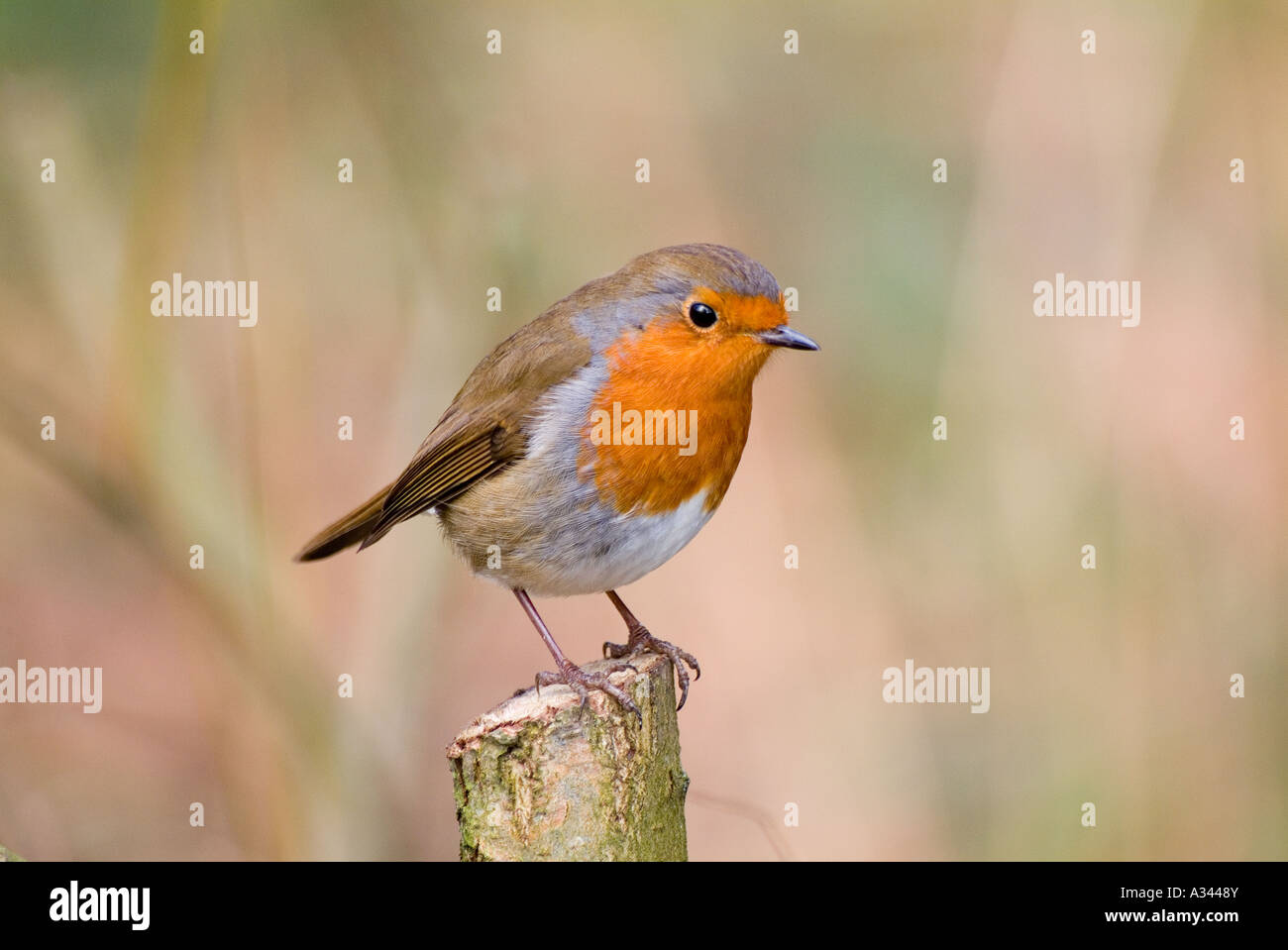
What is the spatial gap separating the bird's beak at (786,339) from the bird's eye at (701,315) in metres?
0.13

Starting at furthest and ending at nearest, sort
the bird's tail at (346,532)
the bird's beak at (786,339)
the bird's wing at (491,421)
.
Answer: the bird's tail at (346,532), the bird's wing at (491,421), the bird's beak at (786,339)

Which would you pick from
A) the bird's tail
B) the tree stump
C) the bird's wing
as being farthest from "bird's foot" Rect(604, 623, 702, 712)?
the tree stump

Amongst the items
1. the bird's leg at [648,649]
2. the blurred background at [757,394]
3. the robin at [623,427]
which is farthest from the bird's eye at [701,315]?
the blurred background at [757,394]

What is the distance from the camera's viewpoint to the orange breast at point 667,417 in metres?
3.60

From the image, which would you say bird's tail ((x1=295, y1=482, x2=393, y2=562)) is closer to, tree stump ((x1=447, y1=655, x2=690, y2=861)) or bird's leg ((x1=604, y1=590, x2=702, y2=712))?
bird's leg ((x1=604, y1=590, x2=702, y2=712))

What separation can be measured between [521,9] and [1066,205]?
210cm

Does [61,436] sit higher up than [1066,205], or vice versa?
[1066,205]

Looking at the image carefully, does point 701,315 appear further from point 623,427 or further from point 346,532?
point 346,532

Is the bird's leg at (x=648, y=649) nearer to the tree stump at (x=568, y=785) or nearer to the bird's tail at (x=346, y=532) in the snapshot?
the bird's tail at (x=346, y=532)

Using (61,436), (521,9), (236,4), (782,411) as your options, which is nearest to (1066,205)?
(782,411)

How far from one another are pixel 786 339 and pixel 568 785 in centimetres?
135

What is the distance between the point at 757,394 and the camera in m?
5.78

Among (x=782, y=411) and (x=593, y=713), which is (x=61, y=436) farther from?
(x=782, y=411)
